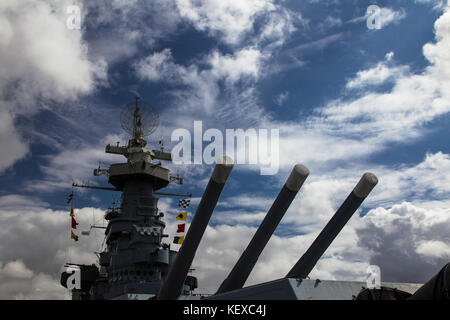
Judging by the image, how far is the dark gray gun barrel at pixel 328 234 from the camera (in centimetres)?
1085

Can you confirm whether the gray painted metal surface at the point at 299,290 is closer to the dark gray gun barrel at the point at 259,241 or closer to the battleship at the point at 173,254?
the battleship at the point at 173,254

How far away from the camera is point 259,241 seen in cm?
1084

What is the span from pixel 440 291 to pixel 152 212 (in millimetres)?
18242

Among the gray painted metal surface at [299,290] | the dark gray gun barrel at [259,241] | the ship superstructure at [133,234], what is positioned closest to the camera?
the gray painted metal surface at [299,290]

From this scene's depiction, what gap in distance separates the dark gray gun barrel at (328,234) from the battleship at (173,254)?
0.03m

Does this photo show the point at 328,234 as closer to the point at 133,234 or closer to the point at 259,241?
the point at 259,241

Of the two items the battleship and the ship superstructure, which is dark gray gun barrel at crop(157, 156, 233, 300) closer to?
the battleship

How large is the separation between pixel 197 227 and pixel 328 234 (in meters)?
3.82

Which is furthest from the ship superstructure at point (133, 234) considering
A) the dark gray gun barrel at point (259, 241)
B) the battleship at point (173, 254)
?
the dark gray gun barrel at point (259, 241)

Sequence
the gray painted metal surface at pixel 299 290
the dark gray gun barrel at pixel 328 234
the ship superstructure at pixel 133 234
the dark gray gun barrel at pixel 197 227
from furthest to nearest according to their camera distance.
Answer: the ship superstructure at pixel 133 234 → the dark gray gun barrel at pixel 328 234 → the dark gray gun barrel at pixel 197 227 → the gray painted metal surface at pixel 299 290

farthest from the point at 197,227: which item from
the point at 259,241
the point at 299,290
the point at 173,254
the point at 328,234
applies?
the point at 173,254
